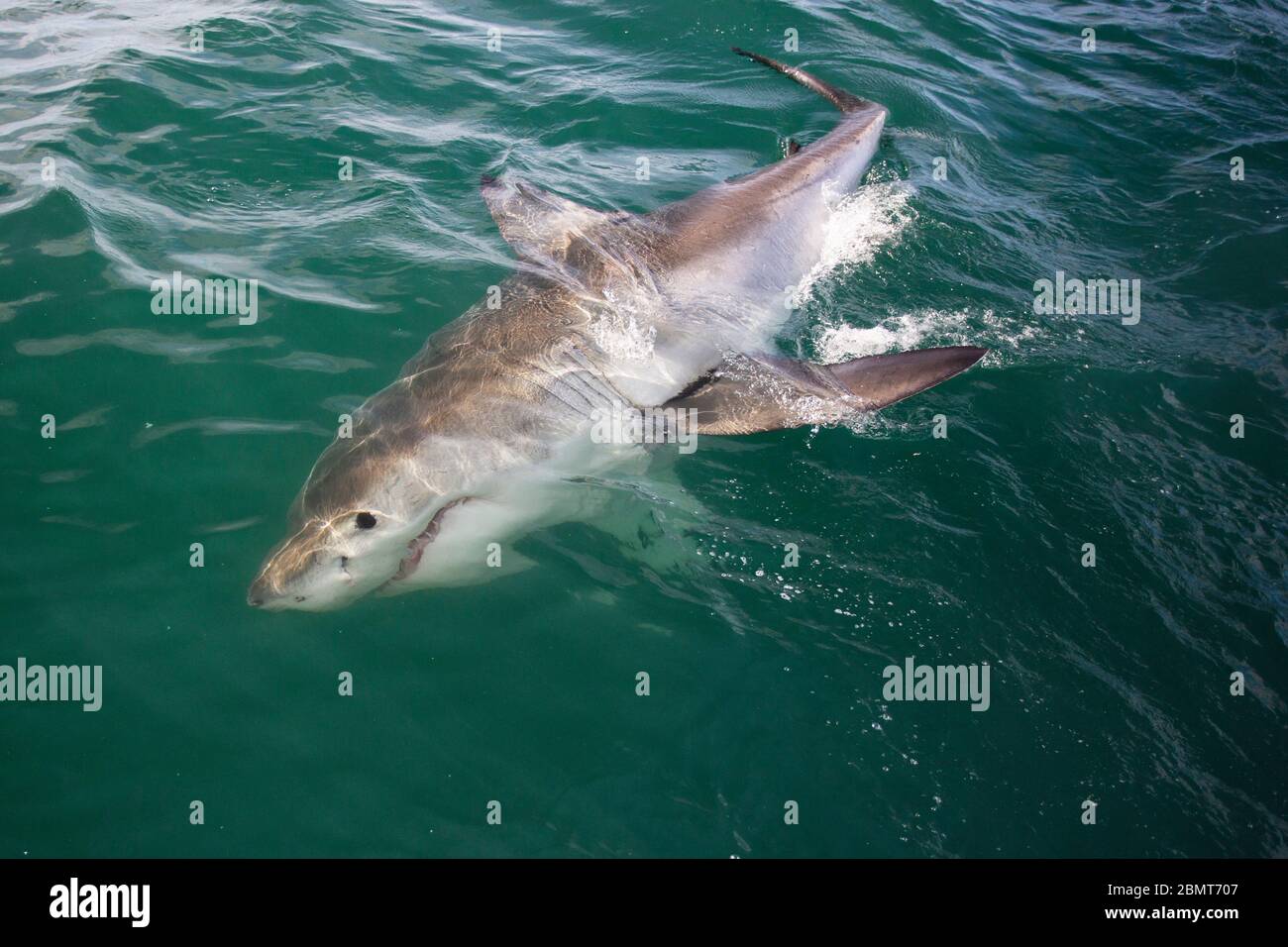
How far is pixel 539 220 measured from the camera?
24.4ft

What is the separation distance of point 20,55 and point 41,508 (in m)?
8.16

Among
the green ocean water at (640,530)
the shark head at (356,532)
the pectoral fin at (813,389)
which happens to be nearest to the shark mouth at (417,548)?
the shark head at (356,532)

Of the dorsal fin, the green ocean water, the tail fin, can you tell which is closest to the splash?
the green ocean water

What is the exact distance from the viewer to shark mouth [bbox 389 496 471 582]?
5.31m

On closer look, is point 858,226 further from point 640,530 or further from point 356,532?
point 356,532

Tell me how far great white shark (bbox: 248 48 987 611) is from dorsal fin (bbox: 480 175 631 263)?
0.04 metres

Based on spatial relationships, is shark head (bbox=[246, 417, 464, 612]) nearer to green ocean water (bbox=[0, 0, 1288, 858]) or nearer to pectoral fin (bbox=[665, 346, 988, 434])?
green ocean water (bbox=[0, 0, 1288, 858])

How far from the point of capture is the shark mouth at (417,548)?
5.31m

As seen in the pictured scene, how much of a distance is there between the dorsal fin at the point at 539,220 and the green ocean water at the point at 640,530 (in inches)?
22.4

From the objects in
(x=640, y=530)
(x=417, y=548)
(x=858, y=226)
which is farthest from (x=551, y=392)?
(x=858, y=226)

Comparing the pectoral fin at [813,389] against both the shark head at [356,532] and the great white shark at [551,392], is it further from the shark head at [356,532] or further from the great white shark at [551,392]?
the shark head at [356,532]

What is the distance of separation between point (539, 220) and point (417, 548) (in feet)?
11.2
